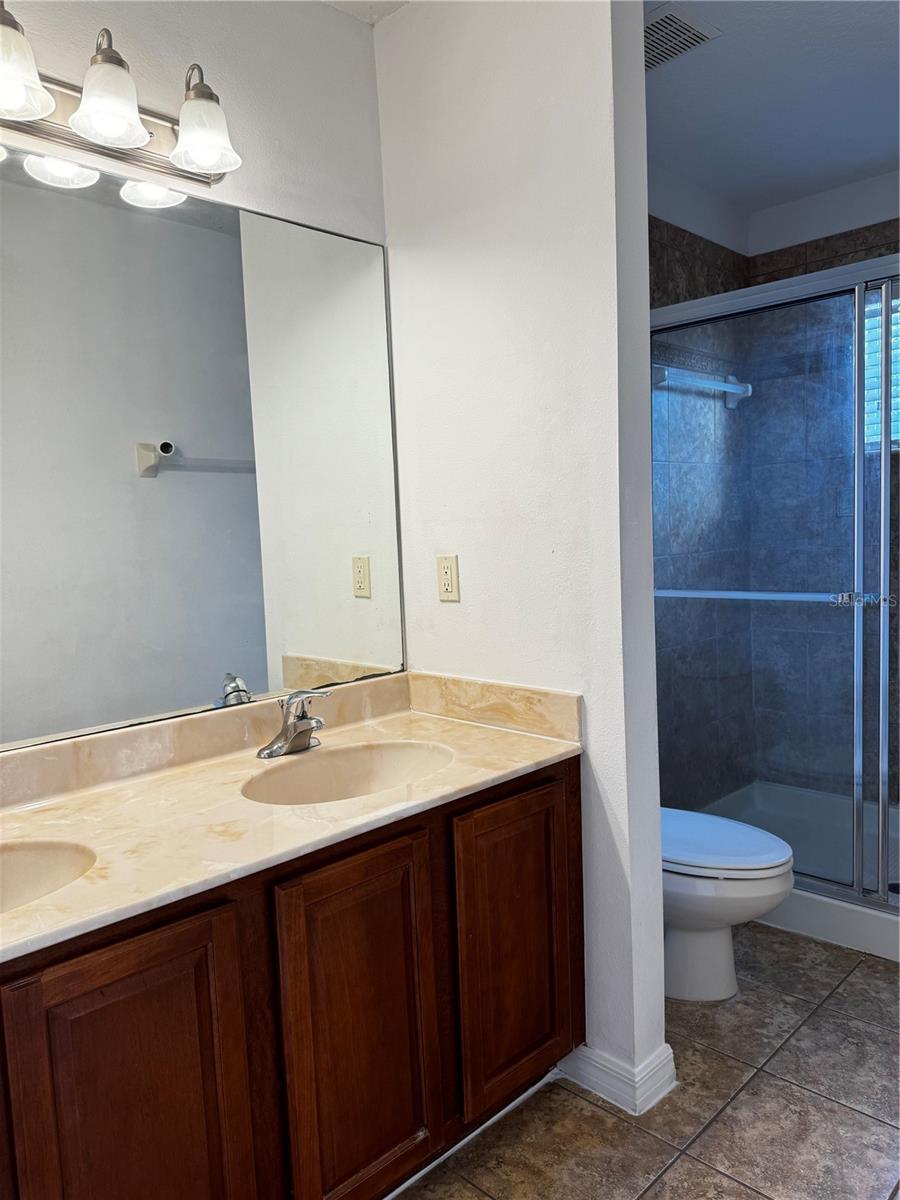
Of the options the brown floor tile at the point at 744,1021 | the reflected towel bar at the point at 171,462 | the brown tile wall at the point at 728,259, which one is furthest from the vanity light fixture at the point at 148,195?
the brown floor tile at the point at 744,1021

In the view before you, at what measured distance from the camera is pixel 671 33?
7.50 feet

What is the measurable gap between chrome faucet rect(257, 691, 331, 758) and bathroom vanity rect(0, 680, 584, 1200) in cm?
4

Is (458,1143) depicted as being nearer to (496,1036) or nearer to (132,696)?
(496,1036)

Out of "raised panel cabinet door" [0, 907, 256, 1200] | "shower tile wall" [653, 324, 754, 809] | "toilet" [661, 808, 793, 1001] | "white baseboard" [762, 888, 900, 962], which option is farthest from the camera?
"shower tile wall" [653, 324, 754, 809]

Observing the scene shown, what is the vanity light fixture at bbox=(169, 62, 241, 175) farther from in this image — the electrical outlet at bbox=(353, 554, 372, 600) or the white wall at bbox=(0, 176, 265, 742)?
the electrical outlet at bbox=(353, 554, 372, 600)

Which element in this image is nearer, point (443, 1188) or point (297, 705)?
point (443, 1188)

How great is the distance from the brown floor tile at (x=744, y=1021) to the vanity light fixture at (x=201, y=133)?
2.20 m

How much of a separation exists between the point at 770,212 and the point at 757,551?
62.4 inches

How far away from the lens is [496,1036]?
1671 mm

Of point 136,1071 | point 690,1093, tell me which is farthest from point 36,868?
point 690,1093

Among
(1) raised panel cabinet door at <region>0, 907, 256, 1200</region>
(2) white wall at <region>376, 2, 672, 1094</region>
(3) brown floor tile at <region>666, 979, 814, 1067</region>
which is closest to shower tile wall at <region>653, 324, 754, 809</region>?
(3) brown floor tile at <region>666, 979, 814, 1067</region>

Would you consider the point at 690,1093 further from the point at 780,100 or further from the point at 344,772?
the point at 780,100

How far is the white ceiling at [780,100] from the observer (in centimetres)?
226

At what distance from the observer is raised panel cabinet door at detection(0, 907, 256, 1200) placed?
1.03 m
